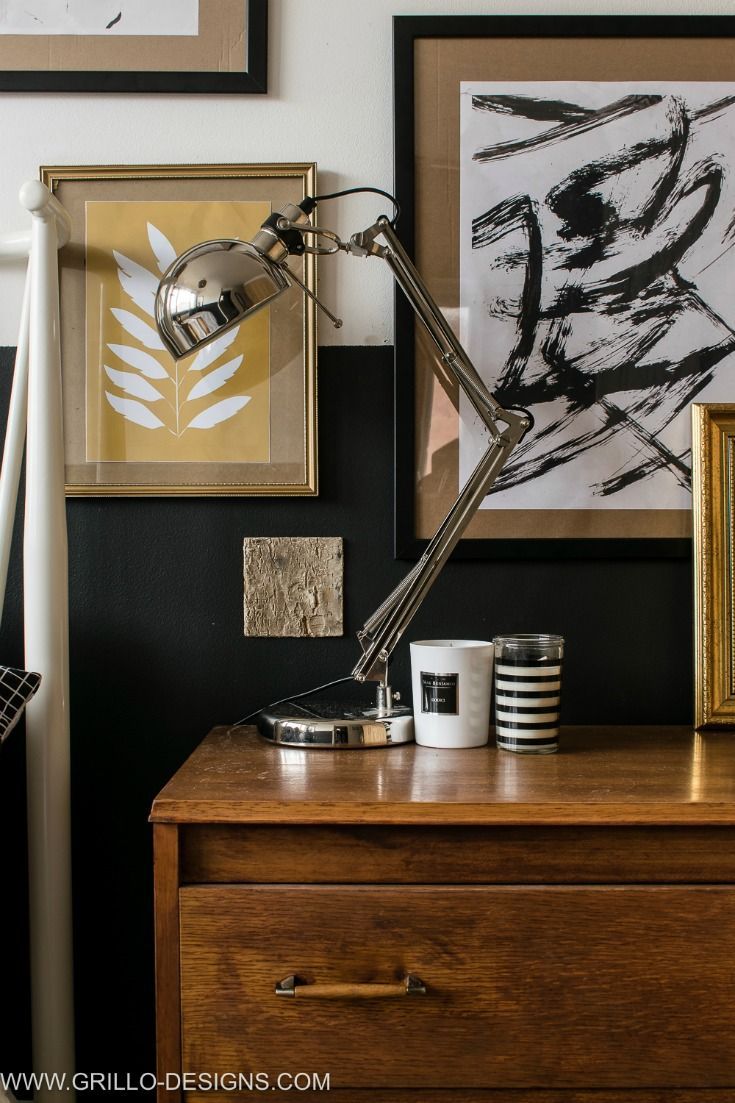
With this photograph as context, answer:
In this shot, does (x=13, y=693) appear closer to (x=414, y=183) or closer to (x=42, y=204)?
(x=42, y=204)

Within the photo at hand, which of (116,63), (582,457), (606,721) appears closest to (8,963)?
(606,721)

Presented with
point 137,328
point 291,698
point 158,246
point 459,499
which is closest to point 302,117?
point 158,246

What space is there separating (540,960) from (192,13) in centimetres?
137

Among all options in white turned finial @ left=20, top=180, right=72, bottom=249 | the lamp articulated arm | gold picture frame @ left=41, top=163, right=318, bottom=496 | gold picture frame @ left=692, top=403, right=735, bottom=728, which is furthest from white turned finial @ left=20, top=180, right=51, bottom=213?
gold picture frame @ left=692, top=403, right=735, bottom=728

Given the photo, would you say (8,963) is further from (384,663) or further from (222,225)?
(222,225)

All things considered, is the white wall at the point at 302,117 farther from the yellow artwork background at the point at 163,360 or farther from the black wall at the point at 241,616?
the black wall at the point at 241,616

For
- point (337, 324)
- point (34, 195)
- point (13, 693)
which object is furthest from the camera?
point (337, 324)

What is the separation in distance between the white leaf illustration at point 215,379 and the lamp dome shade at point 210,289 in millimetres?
218

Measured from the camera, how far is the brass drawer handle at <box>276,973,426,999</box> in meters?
0.90

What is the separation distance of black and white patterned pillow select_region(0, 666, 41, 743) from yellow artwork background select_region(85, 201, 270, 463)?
0.39 m

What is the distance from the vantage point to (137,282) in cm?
135

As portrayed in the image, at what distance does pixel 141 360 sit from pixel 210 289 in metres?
0.29

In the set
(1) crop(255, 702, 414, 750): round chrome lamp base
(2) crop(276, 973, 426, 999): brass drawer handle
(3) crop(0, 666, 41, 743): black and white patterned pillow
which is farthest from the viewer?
(1) crop(255, 702, 414, 750): round chrome lamp base

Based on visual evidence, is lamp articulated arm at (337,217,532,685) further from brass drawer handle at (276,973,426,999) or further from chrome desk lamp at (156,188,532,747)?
brass drawer handle at (276,973,426,999)
